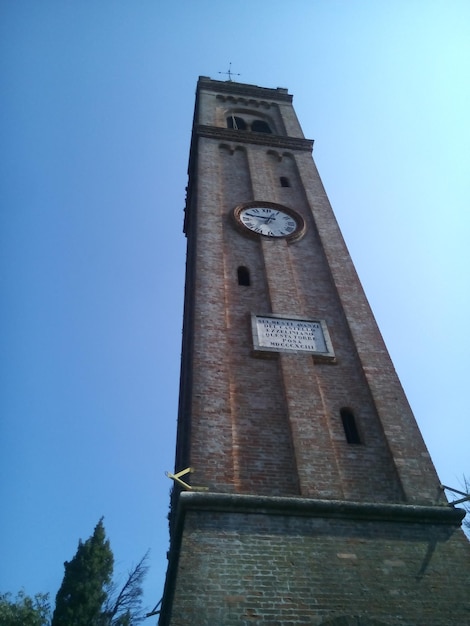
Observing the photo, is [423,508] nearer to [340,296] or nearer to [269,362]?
[269,362]

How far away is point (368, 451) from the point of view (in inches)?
380

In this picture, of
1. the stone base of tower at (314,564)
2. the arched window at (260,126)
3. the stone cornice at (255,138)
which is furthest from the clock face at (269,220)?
the stone base of tower at (314,564)

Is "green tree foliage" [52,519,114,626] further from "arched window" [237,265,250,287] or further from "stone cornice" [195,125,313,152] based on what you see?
"stone cornice" [195,125,313,152]

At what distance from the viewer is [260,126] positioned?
23547 mm

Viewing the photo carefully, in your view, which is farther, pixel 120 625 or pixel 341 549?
pixel 120 625

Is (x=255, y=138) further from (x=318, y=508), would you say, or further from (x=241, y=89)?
(x=318, y=508)

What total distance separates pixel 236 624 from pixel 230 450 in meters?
2.88

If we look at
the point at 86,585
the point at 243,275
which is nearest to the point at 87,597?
the point at 86,585

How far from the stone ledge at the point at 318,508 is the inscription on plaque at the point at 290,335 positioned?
3786 mm

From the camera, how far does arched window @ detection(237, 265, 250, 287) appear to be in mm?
13321

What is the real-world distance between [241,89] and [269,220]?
41.7 ft

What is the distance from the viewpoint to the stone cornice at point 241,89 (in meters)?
25.1

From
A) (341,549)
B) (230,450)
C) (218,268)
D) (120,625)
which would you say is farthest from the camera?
(120,625)

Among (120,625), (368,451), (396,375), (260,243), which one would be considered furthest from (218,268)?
(120,625)
